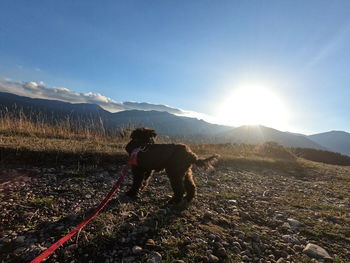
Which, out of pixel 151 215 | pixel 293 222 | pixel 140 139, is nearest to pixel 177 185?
pixel 151 215

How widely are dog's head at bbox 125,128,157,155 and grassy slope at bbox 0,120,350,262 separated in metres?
1.17

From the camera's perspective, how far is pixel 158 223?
12.1 ft

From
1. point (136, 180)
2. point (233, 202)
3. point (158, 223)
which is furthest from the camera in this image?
point (233, 202)

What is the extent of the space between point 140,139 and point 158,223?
7.64ft

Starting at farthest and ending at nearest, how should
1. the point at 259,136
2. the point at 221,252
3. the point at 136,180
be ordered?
the point at 259,136, the point at 136,180, the point at 221,252

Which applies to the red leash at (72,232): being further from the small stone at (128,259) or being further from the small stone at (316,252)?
the small stone at (316,252)

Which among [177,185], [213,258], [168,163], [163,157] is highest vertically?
[163,157]

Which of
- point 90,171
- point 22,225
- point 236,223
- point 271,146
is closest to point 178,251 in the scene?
point 236,223

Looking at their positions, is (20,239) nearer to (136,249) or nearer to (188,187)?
(136,249)

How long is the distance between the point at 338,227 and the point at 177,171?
3.69m

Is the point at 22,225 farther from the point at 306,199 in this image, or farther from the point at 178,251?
the point at 306,199

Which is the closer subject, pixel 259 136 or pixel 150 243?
pixel 150 243

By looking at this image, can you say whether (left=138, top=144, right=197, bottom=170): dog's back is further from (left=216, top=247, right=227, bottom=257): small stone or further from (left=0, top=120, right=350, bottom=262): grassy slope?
(left=216, top=247, right=227, bottom=257): small stone

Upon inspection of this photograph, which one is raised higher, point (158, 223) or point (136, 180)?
point (136, 180)
